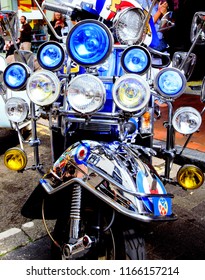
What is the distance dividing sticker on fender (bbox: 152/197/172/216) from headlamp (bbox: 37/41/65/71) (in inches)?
39.5

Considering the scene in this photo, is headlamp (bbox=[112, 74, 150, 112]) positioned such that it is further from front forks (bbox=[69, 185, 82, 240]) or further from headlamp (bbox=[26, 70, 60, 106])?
front forks (bbox=[69, 185, 82, 240])

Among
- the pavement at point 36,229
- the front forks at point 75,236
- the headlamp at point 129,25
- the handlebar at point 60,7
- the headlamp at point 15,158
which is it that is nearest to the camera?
the front forks at point 75,236

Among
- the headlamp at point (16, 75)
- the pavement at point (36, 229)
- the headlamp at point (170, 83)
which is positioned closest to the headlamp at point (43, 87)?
the headlamp at point (16, 75)

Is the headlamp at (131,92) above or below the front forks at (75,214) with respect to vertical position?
above

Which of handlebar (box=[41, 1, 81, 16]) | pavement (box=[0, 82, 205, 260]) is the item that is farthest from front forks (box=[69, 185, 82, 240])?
handlebar (box=[41, 1, 81, 16])

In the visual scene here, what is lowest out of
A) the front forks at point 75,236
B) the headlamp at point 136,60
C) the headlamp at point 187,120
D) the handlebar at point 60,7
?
the front forks at point 75,236

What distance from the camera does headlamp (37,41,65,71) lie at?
2271 mm

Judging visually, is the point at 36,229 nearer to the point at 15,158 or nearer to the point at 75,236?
the point at 15,158

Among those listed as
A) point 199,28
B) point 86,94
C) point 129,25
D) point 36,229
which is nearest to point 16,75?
point 86,94

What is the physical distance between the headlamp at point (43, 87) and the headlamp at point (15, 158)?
53 centimetres

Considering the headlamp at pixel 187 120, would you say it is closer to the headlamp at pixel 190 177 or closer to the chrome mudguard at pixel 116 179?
the headlamp at pixel 190 177

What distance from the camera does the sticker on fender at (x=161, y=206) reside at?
1895mm

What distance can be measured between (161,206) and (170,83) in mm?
745

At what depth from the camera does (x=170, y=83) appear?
2205 millimetres
